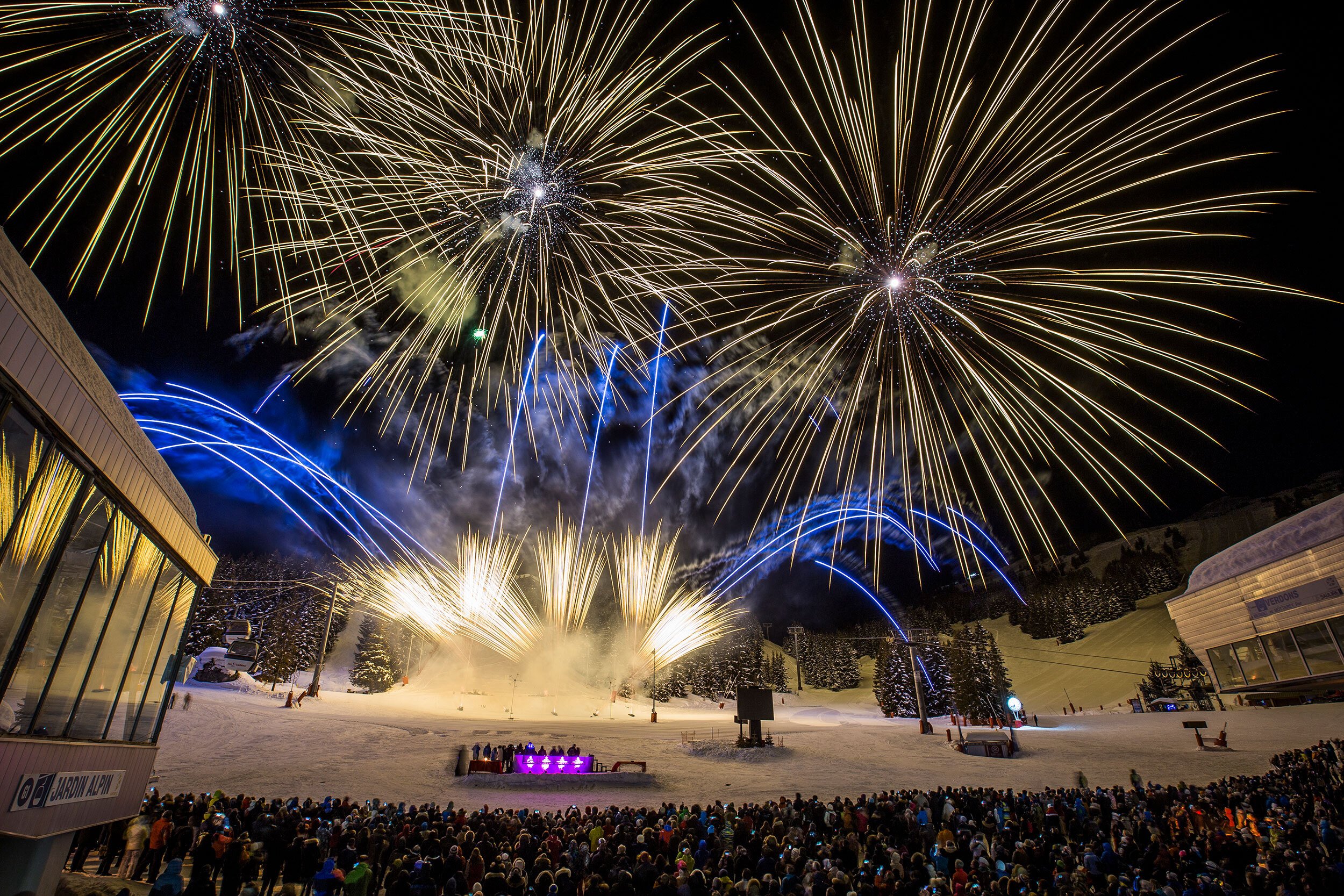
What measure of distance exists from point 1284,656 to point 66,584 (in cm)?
5641

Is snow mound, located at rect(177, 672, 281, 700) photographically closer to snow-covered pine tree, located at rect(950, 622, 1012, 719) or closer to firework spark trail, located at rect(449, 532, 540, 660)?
firework spark trail, located at rect(449, 532, 540, 660)

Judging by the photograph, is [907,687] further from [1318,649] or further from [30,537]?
[30,537]

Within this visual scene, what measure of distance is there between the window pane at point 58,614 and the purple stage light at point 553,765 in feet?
58.9

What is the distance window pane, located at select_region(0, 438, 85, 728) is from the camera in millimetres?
6473

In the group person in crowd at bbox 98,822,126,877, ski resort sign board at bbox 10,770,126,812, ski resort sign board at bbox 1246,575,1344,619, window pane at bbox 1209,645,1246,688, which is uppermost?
ski resort sign board at bbox 1246,575,1344,619

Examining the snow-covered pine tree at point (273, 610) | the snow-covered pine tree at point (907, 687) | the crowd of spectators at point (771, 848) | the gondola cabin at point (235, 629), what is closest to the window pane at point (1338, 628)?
the crowd of spectators at point (771, 848)

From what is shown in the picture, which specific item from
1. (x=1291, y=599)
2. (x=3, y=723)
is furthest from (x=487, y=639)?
(x=1291, y=599)

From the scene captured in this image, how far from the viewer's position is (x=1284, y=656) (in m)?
39.0

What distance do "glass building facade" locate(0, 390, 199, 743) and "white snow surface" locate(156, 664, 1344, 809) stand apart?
11799 millimetres

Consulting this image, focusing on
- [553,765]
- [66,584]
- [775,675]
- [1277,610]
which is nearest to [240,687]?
[553,765]

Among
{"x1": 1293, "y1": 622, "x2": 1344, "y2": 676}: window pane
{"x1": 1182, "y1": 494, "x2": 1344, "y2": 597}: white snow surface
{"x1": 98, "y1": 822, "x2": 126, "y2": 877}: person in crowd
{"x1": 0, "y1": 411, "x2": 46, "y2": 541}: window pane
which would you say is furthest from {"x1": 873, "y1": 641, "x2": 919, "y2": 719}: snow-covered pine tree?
{"x1": 0, "y1": 411, "x2": 46, "y2": 541}: window pane

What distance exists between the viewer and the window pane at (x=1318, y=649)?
3531 centimetres

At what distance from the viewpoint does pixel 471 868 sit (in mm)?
9977

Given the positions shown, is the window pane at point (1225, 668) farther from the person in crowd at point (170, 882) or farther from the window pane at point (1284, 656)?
the person in crowd at point (170, 882)
